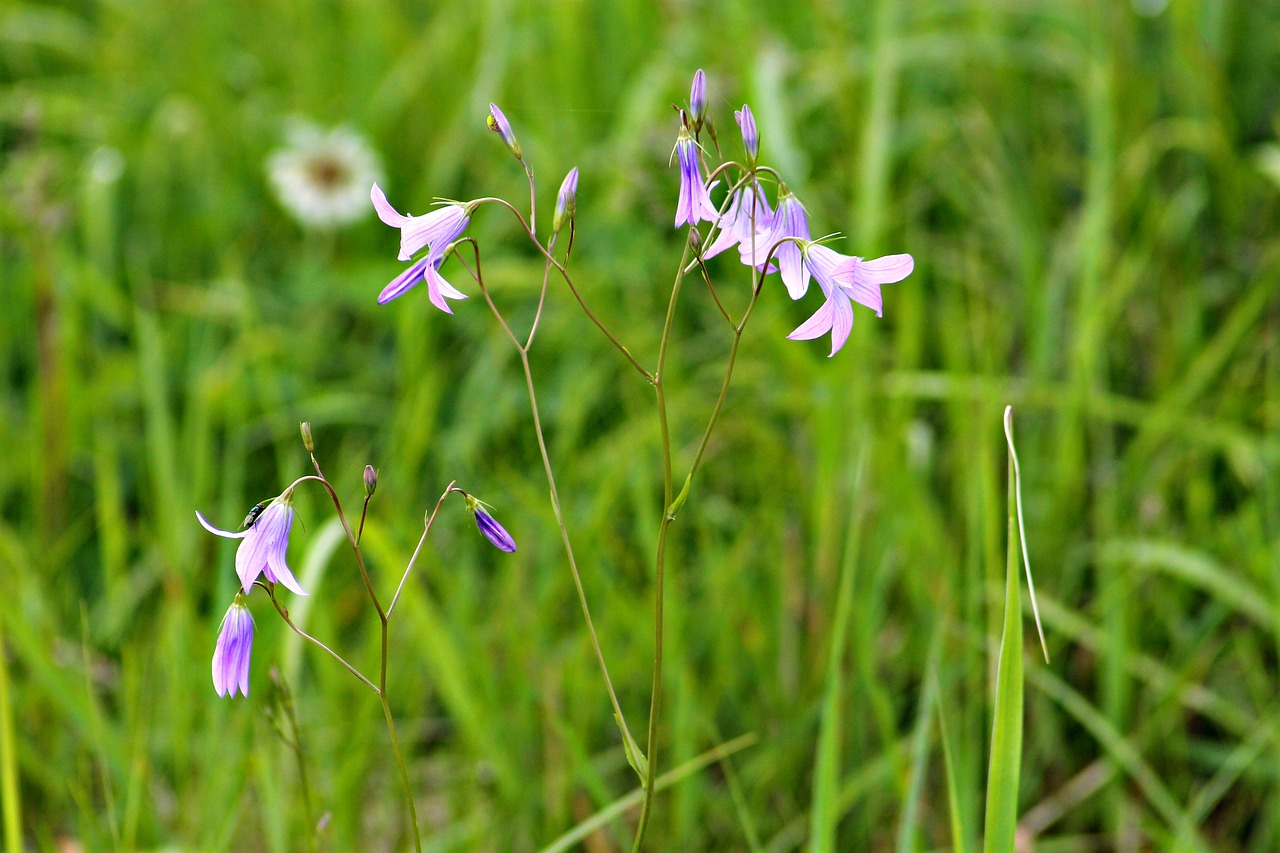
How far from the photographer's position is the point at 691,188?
38.6 inches

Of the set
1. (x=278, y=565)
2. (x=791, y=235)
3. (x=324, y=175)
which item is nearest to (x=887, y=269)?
(x=791, y=235)

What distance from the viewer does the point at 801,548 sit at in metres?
2.26

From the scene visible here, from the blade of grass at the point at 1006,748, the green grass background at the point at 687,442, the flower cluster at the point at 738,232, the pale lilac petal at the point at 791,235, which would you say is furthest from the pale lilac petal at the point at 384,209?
the green grass background at the point at 687,442

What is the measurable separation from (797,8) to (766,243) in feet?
10.6

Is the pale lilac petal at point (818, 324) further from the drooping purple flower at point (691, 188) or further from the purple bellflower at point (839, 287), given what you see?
the drooping purple flower at point (691, 188)

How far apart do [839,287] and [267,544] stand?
1.77 ft

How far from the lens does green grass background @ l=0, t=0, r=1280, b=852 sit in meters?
1.89

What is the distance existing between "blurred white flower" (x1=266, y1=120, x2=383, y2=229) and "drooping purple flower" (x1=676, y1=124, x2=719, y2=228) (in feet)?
8.81

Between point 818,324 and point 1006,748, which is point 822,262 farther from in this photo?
point 1006,748

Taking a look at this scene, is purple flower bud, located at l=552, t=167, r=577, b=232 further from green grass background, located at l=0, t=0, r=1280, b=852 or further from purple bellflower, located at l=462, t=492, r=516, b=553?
green grass background, located at l=0, t=0, r=1280, b=852

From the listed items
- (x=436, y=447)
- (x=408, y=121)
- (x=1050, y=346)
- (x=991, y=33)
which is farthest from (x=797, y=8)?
(x=436, y=447)

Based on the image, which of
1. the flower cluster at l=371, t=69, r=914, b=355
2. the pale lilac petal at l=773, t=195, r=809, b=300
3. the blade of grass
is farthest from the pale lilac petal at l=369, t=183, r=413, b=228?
the blade of grass

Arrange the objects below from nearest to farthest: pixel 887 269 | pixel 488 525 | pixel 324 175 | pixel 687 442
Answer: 1. pixel 887 269
2. pixel 488 525
3. pixel 687 442
4. pixel 324 175

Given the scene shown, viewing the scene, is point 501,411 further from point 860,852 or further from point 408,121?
point 408,121
